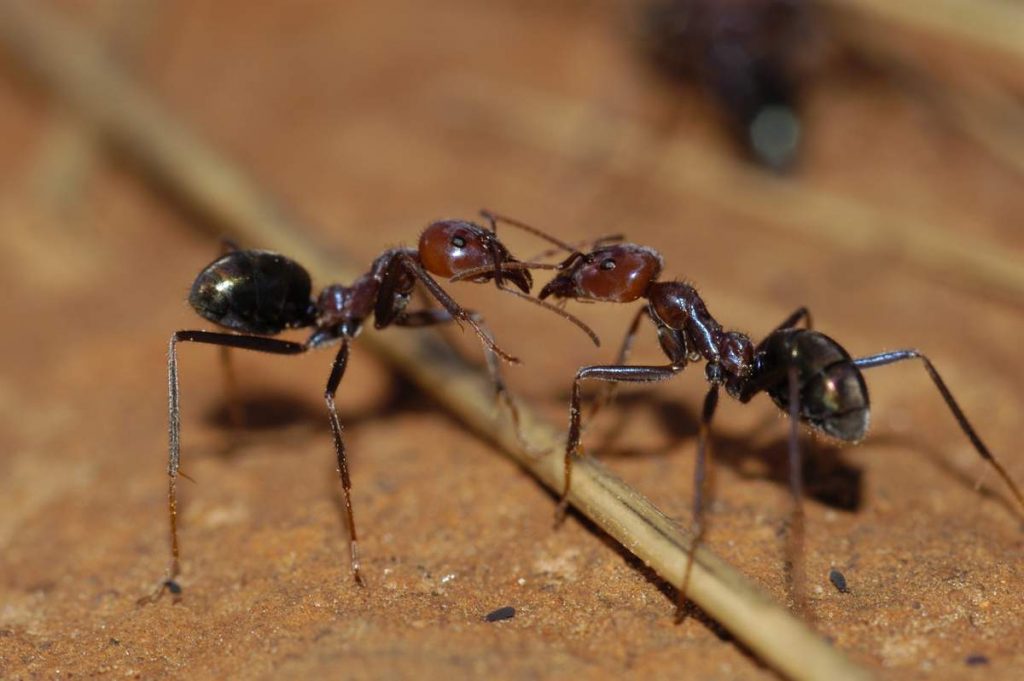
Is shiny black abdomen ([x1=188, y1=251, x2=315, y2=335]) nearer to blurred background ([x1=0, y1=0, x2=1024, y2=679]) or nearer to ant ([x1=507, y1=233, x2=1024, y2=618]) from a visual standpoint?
blurred background ([x1=0, y1=0, x2=1024, y2=679])

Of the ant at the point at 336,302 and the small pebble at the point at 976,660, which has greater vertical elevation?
the ant at the point at 336,302

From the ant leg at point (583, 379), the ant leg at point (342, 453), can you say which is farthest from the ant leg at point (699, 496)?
the ant leg at point (342, 453)

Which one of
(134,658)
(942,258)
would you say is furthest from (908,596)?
(942,258)

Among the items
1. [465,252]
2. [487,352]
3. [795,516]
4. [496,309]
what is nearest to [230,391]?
[487,352]

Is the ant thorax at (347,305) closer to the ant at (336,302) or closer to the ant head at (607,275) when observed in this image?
the ant at (336,302)

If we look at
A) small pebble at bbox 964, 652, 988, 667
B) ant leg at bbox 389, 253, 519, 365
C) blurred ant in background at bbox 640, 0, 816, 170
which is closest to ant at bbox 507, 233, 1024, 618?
ant leg at bbox 389, 253, 519, 365

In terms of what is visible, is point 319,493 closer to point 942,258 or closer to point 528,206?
point 528,206
